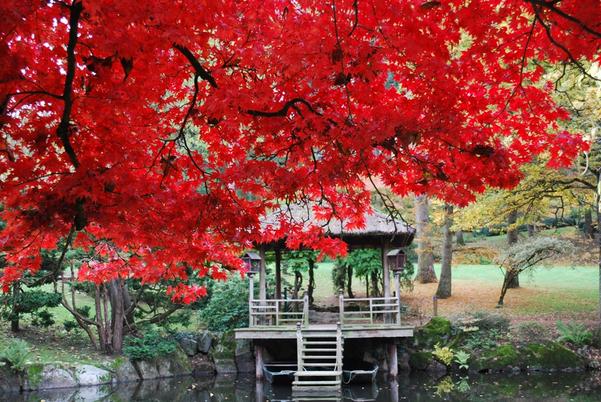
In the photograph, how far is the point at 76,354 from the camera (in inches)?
528

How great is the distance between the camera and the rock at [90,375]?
1245 centimetres

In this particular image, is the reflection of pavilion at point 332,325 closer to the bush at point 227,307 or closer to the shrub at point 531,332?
the bush at point 227,307

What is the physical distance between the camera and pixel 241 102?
5074mm

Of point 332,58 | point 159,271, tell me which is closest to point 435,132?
point 332,58

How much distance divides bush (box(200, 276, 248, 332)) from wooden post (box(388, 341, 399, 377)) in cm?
379

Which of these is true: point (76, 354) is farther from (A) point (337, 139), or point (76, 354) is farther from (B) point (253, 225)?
(A) point (337, 139)

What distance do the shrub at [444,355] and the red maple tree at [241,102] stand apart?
807 cm

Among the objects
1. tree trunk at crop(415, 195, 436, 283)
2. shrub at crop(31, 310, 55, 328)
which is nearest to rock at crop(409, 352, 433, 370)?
tree trunk at crop(415, 195, 436, 283)

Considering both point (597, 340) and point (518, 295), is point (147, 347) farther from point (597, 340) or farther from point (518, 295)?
point (518, 295)

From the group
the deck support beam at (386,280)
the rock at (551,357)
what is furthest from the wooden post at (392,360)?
the rock at (551,357)

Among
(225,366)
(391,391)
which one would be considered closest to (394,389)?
(391,391)

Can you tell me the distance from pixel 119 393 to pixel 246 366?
3.41 meters

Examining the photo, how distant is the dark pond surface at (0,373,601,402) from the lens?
11180mm

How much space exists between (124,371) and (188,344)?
1.85m
